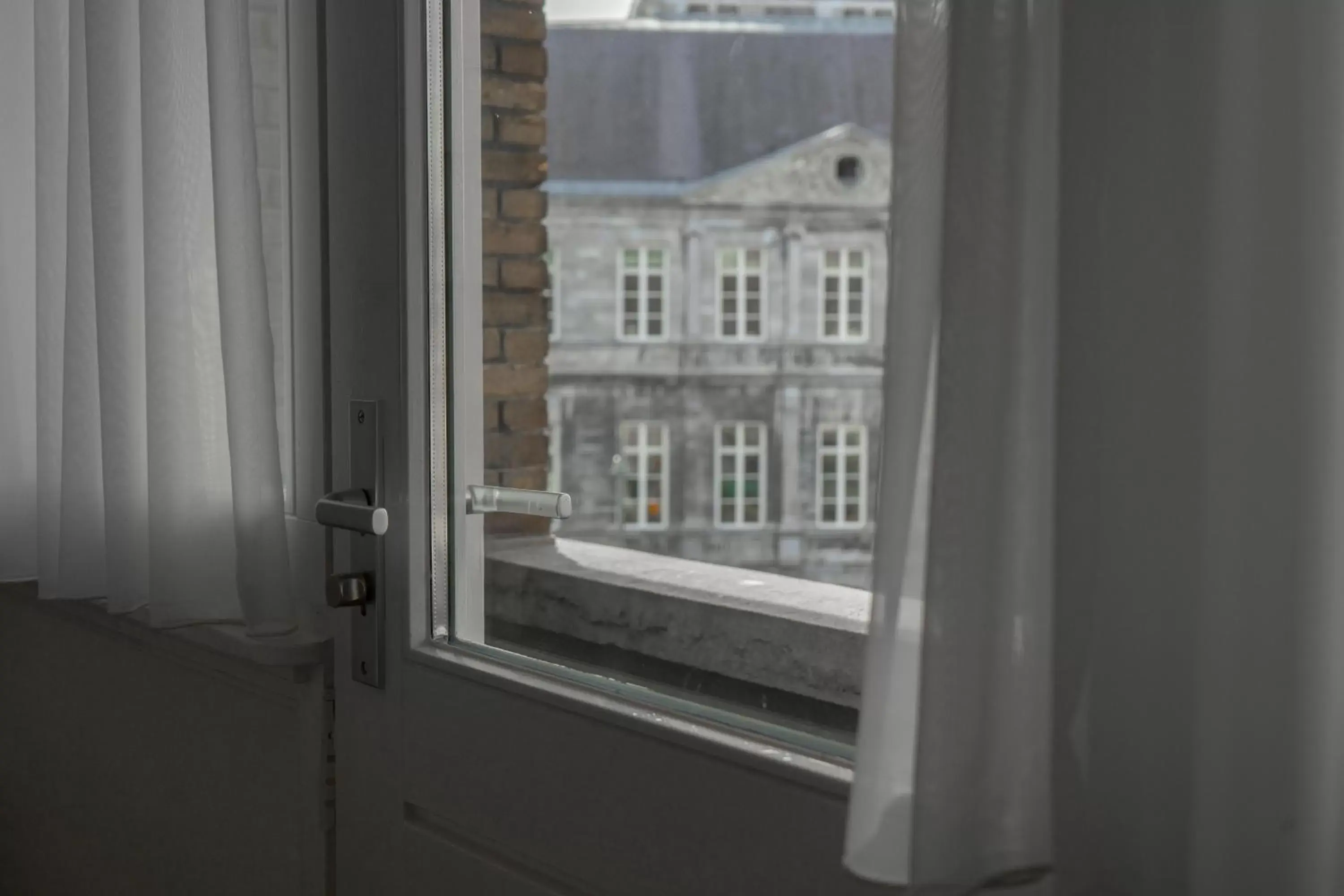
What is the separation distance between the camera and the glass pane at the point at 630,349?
93 centimetres

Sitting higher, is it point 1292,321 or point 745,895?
Result: point 1292,321

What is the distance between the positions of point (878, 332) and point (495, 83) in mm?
411

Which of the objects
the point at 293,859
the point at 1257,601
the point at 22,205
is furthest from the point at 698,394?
the point at 1257,601

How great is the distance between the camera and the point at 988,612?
22.6 inches

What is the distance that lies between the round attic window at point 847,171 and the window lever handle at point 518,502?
433 mm

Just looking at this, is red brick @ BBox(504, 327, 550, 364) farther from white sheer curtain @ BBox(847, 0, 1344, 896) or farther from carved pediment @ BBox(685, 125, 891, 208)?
white sheer curtain @ BBox(847, 0, 1344, 896)

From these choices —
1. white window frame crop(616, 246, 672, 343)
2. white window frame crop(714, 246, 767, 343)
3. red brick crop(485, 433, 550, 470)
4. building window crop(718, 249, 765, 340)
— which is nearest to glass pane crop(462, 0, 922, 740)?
red brick crop(485, 433, 550, 470)

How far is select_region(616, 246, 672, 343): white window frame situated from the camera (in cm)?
385

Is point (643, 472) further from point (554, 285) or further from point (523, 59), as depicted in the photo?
point (523, 59)

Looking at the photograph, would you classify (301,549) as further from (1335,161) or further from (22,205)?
(1335,161)

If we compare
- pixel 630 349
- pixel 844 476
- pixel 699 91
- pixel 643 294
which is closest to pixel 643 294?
pixel 643 294

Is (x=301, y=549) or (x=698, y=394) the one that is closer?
(x=301, y=549)

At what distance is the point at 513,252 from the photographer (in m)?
1.15

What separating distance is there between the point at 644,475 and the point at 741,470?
2.98ft
